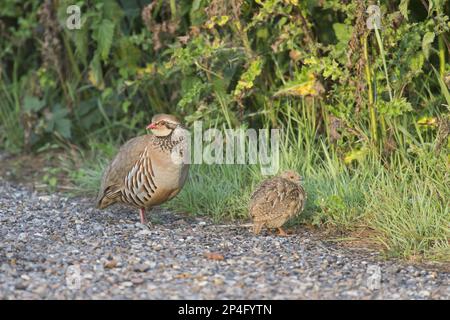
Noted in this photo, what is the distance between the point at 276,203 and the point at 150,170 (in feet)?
3.27

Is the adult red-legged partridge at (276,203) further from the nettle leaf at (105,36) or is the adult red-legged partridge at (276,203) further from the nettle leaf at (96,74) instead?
the nettle leaf at (96,74)

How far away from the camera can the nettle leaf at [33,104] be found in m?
9.74

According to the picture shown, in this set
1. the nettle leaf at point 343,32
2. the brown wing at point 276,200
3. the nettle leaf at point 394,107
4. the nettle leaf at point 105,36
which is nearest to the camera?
the brown wing at point 276,200

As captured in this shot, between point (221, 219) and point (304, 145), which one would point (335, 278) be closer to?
point (221, 219)

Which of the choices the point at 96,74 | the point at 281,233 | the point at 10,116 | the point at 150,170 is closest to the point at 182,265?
the point at 281,233

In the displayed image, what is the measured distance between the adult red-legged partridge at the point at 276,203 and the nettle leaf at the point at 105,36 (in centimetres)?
236

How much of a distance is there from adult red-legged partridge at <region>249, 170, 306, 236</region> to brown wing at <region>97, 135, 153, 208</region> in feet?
3.21

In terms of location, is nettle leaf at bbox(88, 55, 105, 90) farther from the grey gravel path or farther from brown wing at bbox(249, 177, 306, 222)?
brown wing at bbox(249, 177, 306, 222)

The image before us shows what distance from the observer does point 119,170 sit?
7406mm

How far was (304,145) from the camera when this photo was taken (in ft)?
26.6

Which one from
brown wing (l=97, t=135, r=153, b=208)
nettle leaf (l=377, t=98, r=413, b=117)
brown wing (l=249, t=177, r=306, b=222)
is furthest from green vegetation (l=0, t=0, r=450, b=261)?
brown wing (l=97, t=135, r=153, b=208)

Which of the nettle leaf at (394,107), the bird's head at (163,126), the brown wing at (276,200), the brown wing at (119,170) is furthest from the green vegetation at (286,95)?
the brown wing at (119,170)

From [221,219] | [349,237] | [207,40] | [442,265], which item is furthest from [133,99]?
[442,265]

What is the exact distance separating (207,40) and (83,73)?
2360 mm
